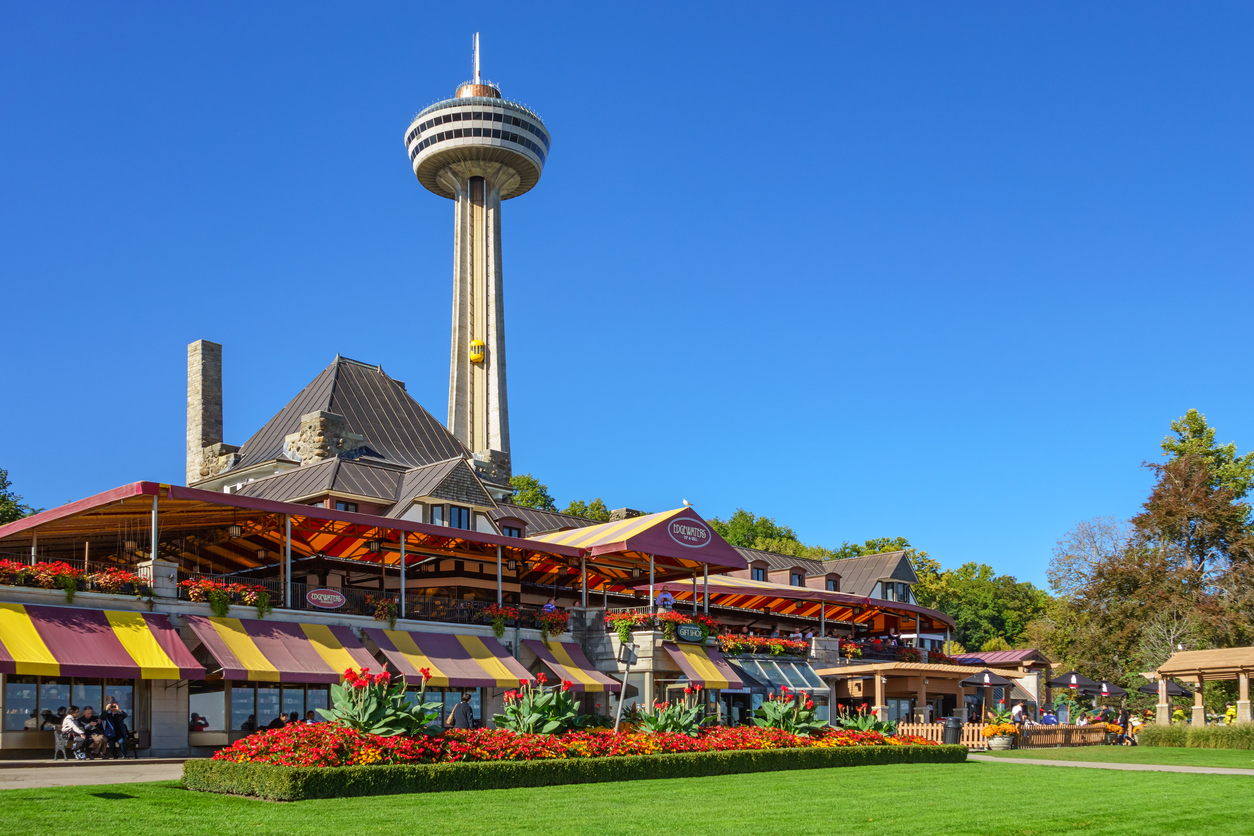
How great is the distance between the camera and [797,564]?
2717 inches

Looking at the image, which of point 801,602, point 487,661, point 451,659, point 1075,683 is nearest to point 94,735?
point 451,659

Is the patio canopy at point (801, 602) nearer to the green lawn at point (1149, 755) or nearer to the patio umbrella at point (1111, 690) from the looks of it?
the patio umbrella at point (1111, 690)

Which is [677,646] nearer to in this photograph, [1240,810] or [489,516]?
[489,516]

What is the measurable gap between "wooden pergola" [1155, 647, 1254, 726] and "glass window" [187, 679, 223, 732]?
31270 millimetres

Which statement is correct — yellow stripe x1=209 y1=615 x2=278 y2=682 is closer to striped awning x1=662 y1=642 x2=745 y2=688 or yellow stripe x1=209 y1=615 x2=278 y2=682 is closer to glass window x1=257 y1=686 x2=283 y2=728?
glass window x1=257 y1=686 x2=283 y2=728

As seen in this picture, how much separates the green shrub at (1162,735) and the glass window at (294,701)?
26812 mm

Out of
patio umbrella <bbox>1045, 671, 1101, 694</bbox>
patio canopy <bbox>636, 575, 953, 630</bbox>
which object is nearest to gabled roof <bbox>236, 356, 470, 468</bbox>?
patio canopy <bbox>636, 575, 953, 630</bbox>

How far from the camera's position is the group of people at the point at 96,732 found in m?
24.8

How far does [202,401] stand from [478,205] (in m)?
49.8

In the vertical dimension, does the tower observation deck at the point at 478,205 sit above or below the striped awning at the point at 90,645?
above

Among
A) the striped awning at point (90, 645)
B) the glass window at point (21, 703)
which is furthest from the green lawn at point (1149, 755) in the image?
the glass window at point (21, 703)

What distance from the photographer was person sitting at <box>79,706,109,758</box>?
25.1 meters

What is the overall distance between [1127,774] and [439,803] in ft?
49.7

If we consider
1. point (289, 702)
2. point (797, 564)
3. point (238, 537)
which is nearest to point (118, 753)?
point (289, 702)
